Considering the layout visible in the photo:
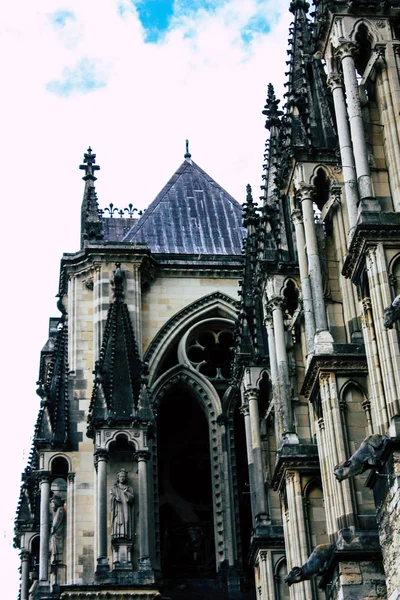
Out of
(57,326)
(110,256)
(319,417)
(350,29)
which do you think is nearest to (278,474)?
(319,417)

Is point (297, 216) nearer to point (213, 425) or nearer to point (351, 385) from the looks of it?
point (351, 385)

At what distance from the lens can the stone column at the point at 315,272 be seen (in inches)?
989

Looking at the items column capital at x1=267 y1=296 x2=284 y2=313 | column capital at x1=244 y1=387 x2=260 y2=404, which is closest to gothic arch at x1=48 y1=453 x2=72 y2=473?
column capital at x1=244 y1=387 x2=260 y2=404

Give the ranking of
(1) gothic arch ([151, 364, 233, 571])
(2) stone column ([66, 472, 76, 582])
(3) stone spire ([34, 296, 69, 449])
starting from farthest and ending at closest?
(1) gothic arch ([151, 364, 233, 571]) → (3) stone spire ([34, 296, 69, 449]) → (2) stone column ([66, 472, 76, 582])

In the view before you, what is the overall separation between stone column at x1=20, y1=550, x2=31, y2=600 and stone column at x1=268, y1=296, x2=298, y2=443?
16292mm

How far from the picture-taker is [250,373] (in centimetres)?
3303

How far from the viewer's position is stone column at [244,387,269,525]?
3134 cm

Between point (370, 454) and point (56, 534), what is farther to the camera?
point (56, 534)

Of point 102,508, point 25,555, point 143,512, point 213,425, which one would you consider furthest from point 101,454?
point 25,555

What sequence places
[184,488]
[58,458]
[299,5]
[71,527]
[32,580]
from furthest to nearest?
[32,580], [184,488], [58,458], [71,527], [299,5]

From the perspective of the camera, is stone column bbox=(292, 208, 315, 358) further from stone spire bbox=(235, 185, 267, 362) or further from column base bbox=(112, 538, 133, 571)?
column base bbox=(112, 538, 133, 571)

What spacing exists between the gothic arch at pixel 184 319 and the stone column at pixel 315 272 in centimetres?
1308

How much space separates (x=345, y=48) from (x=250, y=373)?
32.1ft

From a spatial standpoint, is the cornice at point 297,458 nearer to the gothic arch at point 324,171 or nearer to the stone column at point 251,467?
the stone column at point 251,467
